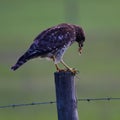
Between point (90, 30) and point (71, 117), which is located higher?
point (90, 30)

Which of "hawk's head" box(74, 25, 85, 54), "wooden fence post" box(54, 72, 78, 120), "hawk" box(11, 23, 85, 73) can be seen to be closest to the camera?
"wooden fence post" box(54, 72, 78, 120)

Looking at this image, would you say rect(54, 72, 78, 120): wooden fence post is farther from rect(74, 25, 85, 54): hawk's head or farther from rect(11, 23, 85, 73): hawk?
rect(74, 25, 85, 54): hawk's head

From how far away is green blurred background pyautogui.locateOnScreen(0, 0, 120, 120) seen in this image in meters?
18.7

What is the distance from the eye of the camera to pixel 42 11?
1554 inches

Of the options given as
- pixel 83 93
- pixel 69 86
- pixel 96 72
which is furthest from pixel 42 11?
pixel 69 86

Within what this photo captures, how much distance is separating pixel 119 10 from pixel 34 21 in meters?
3.73

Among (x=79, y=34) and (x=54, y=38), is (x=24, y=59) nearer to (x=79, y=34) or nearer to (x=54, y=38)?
(x=54, y=38)

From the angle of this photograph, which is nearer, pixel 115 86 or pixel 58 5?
pixel 115 86

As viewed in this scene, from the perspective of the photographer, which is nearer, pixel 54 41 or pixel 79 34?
pixel 54 41

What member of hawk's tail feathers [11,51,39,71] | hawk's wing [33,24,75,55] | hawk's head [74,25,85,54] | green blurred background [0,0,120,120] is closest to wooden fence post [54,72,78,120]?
hawk's tail feathers [11,51,39,71]

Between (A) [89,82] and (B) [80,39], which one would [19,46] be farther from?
(B) [80,39]

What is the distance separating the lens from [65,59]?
79.6ft

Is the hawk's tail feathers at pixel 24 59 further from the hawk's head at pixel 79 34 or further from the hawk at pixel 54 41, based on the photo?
the hawk's head at pixel 79 34

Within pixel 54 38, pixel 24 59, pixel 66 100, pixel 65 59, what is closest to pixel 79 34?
pixel 54 38
